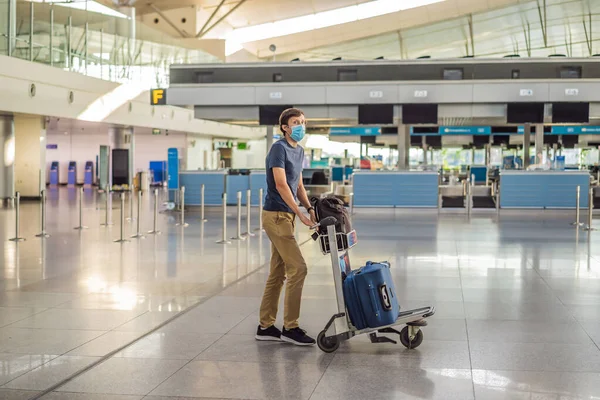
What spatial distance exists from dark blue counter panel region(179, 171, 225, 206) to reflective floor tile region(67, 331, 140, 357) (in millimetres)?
17456

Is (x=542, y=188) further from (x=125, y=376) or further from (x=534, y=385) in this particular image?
(x=125, y=376)

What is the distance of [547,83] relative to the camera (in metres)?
22.1

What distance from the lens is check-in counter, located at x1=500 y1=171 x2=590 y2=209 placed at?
892 inches

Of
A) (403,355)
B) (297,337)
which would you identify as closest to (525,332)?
(403,355)

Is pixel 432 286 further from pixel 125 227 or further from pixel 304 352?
pixel 125 227

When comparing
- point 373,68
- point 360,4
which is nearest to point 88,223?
point 373,68

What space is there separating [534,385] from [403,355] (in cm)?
111

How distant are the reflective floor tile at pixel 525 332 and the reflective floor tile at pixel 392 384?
1.13 meters

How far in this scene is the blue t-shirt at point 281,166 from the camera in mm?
6125

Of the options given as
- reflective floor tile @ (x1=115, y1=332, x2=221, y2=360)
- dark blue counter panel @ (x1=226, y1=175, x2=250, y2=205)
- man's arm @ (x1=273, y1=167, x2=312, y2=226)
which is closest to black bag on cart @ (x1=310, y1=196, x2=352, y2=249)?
man's arm @ (x1=273, y1=167, x2=312, y2=226)

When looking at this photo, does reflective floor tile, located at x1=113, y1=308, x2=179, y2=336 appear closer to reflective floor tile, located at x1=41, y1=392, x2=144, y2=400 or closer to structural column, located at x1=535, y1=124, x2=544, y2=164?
reflective floor tile, located at x1=41, y1=392, x2=144, y2=400

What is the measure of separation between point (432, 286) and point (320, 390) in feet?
14.4

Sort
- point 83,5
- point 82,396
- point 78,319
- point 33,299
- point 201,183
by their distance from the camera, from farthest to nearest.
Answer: point 83,5
point 201,183
point 33,299
point 78,319
point 82,396

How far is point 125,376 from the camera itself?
5270 millimetres
